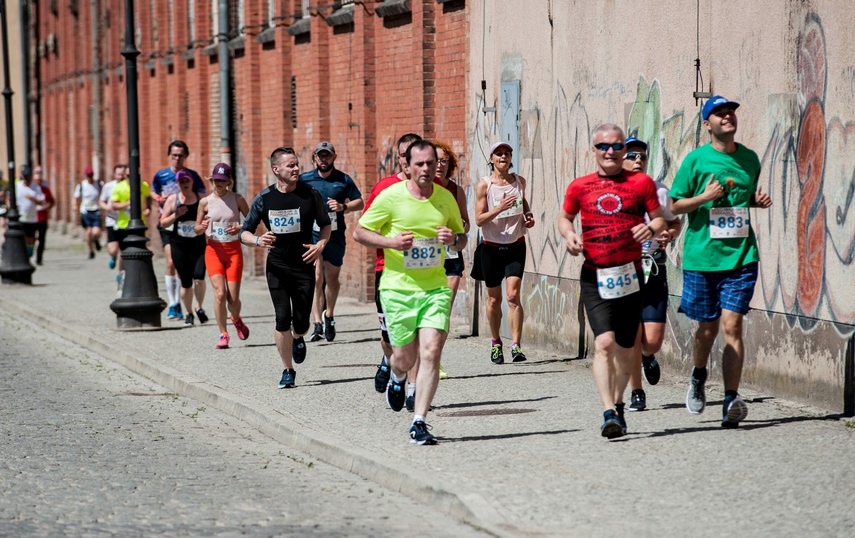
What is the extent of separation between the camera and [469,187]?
1672 cm

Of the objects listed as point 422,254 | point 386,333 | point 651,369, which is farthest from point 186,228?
point 422,254

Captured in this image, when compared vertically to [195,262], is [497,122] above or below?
above

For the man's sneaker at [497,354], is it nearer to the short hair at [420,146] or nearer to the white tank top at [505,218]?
the white tank top at [505,218]

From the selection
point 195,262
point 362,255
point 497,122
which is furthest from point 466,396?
point 362,255

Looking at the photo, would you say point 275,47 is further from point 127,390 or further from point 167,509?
point 167,509

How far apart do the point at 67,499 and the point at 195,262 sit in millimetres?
8960

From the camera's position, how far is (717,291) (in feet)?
30.6

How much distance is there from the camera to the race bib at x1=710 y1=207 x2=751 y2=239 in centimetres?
912

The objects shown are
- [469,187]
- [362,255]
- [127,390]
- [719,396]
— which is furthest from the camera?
[362,255]

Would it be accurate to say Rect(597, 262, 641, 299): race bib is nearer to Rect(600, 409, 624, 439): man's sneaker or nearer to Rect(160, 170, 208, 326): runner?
Rect(600, 409, 624, 439): man's sneaker

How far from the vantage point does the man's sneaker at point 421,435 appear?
898cm

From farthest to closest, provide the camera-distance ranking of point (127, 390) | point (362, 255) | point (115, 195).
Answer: point (115, 195), point (362, 255), point (127, 390)

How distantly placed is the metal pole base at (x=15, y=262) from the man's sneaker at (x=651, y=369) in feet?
54.2

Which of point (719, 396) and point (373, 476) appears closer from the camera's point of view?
point (373, 476)
